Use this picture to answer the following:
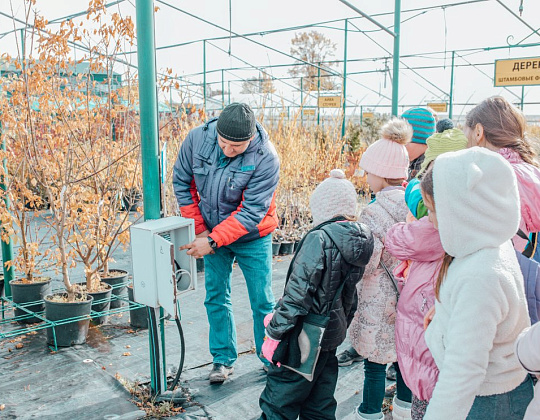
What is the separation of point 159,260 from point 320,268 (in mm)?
822

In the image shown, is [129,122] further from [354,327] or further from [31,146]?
[354,327]

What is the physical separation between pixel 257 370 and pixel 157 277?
102 centimetres

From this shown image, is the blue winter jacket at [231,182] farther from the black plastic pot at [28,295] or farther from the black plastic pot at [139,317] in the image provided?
the black plastic pot at [28,295]

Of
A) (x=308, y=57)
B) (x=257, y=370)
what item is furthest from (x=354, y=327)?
(x=308, y=57)

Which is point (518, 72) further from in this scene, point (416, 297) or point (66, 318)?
point (66, 318)

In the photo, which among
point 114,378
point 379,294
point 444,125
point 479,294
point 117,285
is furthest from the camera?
point 117,285

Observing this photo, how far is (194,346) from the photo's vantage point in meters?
3.35

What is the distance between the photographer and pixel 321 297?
1.93 m

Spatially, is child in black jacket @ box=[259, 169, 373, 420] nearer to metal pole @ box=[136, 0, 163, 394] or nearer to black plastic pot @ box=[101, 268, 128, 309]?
metal pole @ box=[136, 0, 163, 394]

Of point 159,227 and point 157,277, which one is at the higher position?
point 159,227

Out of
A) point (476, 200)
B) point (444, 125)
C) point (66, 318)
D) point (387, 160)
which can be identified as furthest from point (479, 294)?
point (66, 318)

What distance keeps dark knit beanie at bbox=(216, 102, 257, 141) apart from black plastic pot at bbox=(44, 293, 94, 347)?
5.42 ft

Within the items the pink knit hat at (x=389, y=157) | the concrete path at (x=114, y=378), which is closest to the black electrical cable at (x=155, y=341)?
the concrete path at (x=114, y=378)

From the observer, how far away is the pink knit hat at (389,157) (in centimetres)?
233
